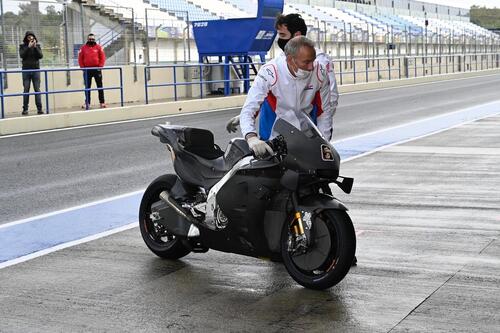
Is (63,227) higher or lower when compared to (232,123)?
lower

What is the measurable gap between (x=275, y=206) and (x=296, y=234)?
0.25 meters

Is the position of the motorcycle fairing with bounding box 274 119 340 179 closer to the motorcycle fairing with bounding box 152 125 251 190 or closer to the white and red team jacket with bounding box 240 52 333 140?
the white and red team jacket with bounding box 240 52 333 140

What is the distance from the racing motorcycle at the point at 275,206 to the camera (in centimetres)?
617

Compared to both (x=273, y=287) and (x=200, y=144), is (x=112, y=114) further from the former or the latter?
(x=273, y=287)

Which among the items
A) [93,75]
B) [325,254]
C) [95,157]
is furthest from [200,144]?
[93,75]

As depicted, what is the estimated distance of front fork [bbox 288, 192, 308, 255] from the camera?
6242 millimetres

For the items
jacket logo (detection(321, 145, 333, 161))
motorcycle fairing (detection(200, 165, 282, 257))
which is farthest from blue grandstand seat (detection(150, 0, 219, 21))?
jacket logo (detection(321, 145, 333, 161))

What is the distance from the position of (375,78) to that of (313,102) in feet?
137

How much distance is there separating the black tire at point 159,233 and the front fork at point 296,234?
114 centimetres

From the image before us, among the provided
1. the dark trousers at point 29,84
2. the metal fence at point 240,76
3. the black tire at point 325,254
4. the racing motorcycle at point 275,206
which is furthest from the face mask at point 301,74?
the dark trousers at point 29,84

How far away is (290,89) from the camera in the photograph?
6.77 m

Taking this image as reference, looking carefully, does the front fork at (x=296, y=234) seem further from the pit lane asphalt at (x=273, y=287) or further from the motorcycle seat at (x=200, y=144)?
the motorcycle seat at (x=200, y=144)

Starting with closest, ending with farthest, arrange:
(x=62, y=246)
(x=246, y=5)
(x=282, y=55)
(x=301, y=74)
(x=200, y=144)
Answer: (x=301, y=74)
(x=282, y=55)
(x=200, y=144)
(x=62, y=246)
(x=246, y=5)

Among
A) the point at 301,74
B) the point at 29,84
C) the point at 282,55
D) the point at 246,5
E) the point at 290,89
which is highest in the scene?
the point at 246,5
